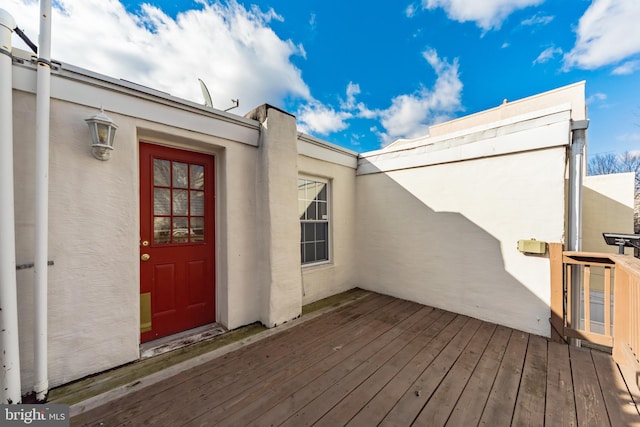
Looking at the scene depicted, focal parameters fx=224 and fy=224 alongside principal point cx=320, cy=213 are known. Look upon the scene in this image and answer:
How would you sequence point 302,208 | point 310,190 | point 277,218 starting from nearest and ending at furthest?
point 277,218 → point 302,208 → point 310,190

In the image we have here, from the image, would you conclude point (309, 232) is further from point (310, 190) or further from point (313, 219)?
point (310, 190)

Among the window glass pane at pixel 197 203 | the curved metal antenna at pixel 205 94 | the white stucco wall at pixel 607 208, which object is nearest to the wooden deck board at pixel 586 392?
the window glass pane at pixel 197 203

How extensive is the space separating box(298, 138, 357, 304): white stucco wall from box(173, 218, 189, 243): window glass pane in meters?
1.74

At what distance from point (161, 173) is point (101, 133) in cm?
66

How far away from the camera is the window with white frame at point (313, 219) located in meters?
3.75

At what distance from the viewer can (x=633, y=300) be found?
6.28 ft

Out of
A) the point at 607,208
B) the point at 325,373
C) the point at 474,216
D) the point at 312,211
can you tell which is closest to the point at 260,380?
the point at 325,373

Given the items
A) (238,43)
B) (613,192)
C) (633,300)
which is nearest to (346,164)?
(238,43)

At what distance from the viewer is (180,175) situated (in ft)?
8.46

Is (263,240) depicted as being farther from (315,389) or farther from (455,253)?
(455,253)

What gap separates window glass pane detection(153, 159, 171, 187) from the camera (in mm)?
2410

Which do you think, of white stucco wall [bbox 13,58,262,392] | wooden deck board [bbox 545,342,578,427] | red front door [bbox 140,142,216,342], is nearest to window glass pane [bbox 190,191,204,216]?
red front door [bbox 140,142,216,342]

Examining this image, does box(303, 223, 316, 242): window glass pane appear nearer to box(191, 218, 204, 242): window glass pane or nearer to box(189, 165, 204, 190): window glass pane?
box(191, 218, 204, 242): window glass pane

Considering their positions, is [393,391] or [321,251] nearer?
[393,391]
